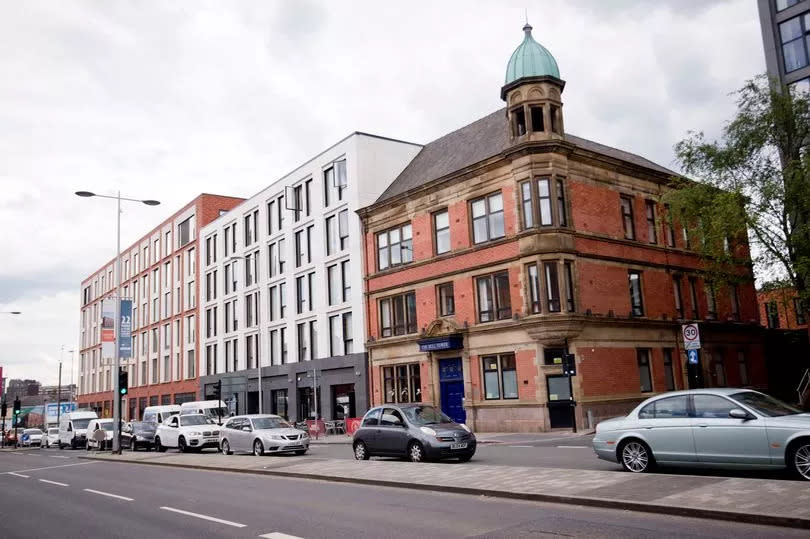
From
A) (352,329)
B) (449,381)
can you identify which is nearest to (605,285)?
(449,381)

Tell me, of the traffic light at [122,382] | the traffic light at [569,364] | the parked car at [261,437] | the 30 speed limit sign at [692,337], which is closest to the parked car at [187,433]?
the traffic light at [122,382]

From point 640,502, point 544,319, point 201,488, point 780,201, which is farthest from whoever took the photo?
point 544,319

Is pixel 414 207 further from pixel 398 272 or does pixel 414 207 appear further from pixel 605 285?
pixel 605 285

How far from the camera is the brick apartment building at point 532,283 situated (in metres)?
28.8

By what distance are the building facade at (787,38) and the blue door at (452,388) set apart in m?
22.3

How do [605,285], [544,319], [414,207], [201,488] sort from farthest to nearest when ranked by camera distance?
1. [414,207]
2. [605,285]
3. [544,319]
4. [201,488]

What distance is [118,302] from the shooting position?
96.0ft

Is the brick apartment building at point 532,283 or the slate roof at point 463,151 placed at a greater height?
the slate roof at point 463,151

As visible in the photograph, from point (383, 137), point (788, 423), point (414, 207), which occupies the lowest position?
point (788, 423)

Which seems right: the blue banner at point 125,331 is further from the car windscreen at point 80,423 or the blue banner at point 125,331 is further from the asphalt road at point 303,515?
the car windscreen at point 80,423

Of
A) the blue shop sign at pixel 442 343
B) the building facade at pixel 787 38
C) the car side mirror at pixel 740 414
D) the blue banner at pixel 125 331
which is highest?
the building facade at pixel 787 38

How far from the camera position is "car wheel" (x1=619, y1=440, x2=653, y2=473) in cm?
1280

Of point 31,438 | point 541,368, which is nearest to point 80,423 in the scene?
point 31,438

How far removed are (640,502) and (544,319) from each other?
18747 mm
